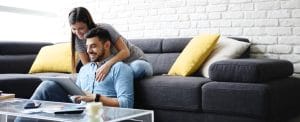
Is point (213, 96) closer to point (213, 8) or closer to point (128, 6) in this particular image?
point (213, 8)

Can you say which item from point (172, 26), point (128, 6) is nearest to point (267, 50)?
point (172, 26)

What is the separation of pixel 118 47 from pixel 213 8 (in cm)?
109

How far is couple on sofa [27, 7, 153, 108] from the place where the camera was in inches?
84.3

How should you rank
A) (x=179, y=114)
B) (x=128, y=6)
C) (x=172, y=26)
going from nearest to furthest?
(x=179, y=114) → (x=172, y=26) → (x=128, y=6)

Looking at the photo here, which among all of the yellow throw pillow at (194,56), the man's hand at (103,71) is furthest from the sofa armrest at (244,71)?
the man's hand at (103,71)

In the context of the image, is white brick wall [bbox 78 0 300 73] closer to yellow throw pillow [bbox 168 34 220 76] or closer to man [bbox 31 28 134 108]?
yellow throw pillow [bbox 168 34 220 76]

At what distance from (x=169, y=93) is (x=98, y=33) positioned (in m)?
0.57

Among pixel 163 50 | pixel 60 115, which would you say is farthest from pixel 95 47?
pixel 163 50

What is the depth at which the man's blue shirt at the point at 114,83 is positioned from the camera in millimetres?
2125

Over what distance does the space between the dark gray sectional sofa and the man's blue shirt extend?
0.30 metres

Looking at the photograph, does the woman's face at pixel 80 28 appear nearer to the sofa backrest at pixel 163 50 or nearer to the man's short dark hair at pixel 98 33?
the man's short dark hair at pixel 98 33

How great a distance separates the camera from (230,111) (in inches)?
85.0

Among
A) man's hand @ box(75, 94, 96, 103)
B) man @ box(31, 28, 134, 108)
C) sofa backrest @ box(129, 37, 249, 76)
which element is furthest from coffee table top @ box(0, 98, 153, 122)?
sofa backrest @ box(129, 37, 249, 76)

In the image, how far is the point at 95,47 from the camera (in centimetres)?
218
